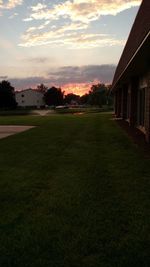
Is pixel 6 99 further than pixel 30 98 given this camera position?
No

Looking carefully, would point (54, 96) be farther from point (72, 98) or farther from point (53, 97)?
point (72, 98)

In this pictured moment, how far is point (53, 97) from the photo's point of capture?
117438mm

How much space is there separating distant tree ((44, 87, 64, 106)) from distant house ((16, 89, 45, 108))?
5101 millimetres

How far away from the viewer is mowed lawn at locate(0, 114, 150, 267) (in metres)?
3.87

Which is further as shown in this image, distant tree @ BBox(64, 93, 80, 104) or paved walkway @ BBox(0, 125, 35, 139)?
distant tree @ BBox(64, 93, 80, 104)

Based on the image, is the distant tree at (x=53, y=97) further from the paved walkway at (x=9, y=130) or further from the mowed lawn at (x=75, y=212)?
the mowed lawn at (x=75, y=212)

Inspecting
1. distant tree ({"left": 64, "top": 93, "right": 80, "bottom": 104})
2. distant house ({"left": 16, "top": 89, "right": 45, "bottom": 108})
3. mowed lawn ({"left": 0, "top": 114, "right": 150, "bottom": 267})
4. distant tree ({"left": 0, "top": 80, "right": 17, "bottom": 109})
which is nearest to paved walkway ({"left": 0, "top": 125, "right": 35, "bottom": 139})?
mowed lawn ({"left": 0, "top": 114, "right": 150, "bottom": 267})

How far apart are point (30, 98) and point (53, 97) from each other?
34.2 feet

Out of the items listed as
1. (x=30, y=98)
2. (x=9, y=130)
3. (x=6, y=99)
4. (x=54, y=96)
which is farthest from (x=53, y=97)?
(x=9, y=130)

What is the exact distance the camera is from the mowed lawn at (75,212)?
3.87m

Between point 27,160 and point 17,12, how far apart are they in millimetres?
11575

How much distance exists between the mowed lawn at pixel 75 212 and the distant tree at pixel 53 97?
356 feet

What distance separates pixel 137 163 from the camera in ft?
29.0

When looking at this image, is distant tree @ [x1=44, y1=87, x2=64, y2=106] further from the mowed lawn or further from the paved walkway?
the mowed lawn
